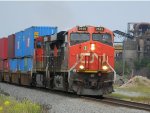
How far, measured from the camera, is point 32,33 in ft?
96.5

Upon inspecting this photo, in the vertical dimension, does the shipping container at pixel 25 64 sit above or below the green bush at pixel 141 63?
above

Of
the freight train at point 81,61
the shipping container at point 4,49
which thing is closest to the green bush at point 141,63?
the shipping container at point 4,49

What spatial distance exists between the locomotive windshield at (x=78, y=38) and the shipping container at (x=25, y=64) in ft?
27.2

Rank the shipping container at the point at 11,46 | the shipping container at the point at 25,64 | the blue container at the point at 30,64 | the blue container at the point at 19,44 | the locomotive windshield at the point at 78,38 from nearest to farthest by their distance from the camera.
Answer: the locomotive windshield at the point at 78,38
the blue container at the point at 30,64
the shipping container at the point at 25,64
the blue container at the point at 19,44
the shipping container at the point at 11,46

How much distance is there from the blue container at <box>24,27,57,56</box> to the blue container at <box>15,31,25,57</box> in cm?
106

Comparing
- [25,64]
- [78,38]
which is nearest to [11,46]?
[25,64]

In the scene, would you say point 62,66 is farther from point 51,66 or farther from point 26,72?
point 26,72

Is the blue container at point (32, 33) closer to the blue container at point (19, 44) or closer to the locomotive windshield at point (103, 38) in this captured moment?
the blue container at point (19, 44)

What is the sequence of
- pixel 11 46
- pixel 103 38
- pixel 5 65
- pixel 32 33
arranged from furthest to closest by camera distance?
pixel 5 65 < pixel 11 46 < pixel 32 33 < pixel 103 38

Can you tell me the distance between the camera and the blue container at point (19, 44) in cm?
3184

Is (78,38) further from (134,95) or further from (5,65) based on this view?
(5,65)

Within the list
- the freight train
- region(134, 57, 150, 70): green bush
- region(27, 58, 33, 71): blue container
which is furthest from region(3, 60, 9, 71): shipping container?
region(134, 57, 150, 70): green bush

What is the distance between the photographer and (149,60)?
100562 millimetres

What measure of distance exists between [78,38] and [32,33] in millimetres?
8454
